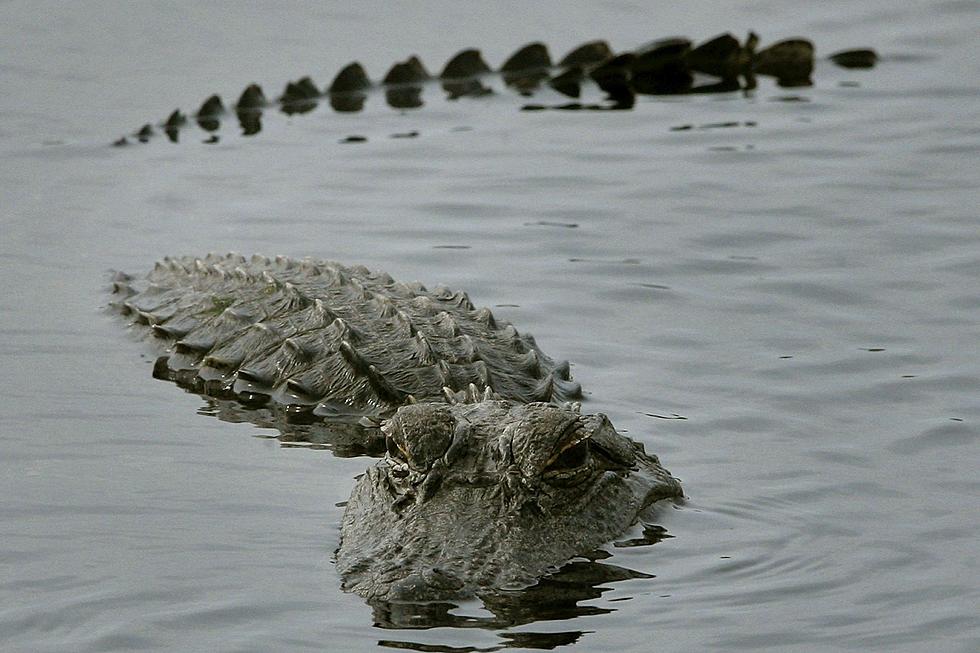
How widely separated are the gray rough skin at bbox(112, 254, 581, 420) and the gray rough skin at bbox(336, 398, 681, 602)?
3.33ft

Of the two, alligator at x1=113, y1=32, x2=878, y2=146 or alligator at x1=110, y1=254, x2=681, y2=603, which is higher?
alligator at x1=113, y1=32, x2=878, y2=146

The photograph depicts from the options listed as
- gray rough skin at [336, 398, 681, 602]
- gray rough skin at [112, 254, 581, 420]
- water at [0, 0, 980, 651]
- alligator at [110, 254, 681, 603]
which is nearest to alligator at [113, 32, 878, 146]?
water at [0, 0, 980, 651]

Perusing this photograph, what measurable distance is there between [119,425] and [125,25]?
1095 cm

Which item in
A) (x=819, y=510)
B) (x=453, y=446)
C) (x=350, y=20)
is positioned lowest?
(x=819, y=510)

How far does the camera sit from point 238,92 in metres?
16.5

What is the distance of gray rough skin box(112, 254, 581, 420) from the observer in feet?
27.2

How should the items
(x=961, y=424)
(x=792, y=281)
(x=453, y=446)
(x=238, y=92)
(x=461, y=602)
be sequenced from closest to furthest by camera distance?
1. (x=461, y=602)
2. (x=453, y=446)
3. (x=961, y=424)
4. (x=792, y=281)
5. (x=238, y=92)

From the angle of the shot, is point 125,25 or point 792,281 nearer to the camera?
point 792,281

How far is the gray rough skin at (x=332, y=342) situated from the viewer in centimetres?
828

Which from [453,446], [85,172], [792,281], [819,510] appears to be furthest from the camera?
[85,172]

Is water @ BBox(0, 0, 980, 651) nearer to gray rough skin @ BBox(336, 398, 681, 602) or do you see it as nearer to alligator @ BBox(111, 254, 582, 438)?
gray rough skin @ BBox(336, 398, 681, 602)

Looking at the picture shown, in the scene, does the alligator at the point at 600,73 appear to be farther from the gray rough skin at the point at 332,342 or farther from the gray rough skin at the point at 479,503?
the gray rough skin at the point at 479,503

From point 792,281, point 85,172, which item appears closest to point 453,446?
point 792,281

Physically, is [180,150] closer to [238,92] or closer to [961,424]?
[238,92]
